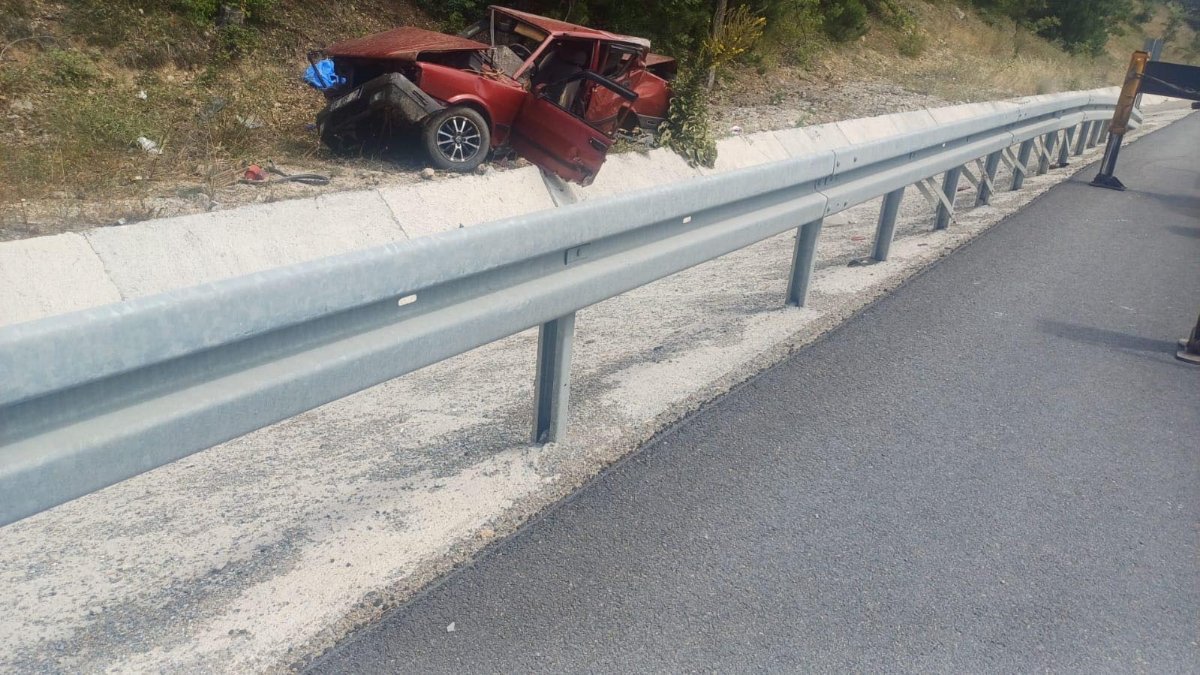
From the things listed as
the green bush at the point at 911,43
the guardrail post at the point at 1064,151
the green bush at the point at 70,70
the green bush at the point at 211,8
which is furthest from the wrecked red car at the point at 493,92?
the green bush at the point at 911,43

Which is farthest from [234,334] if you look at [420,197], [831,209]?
[420,197]

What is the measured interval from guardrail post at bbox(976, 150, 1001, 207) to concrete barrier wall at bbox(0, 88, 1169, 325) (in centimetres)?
77

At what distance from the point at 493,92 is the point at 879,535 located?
27.9 ft

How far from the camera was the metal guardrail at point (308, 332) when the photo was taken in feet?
7.84

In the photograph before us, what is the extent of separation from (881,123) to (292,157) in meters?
11.1

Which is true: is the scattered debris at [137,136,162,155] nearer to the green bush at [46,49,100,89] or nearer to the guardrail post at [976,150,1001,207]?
the green bush at [46,49,100,89]

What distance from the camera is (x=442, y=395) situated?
5.11m

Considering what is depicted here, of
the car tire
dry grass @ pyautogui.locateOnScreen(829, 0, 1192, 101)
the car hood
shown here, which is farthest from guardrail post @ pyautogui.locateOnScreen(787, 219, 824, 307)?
dry grass @ pyautogui.locateOnScreen(829, 0, 1192, 101)

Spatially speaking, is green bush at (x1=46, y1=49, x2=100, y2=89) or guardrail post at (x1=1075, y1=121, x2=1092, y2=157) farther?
guardrail post at (x1=1075, y1=121, x2=1092, y2=157)

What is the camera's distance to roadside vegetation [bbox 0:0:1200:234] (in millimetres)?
9523

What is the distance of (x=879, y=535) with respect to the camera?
3611mm

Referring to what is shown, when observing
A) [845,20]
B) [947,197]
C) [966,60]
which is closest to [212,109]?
[947,197]

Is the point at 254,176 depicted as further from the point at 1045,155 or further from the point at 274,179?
the point at 1045,155

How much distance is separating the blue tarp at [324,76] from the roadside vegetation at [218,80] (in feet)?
2.16
